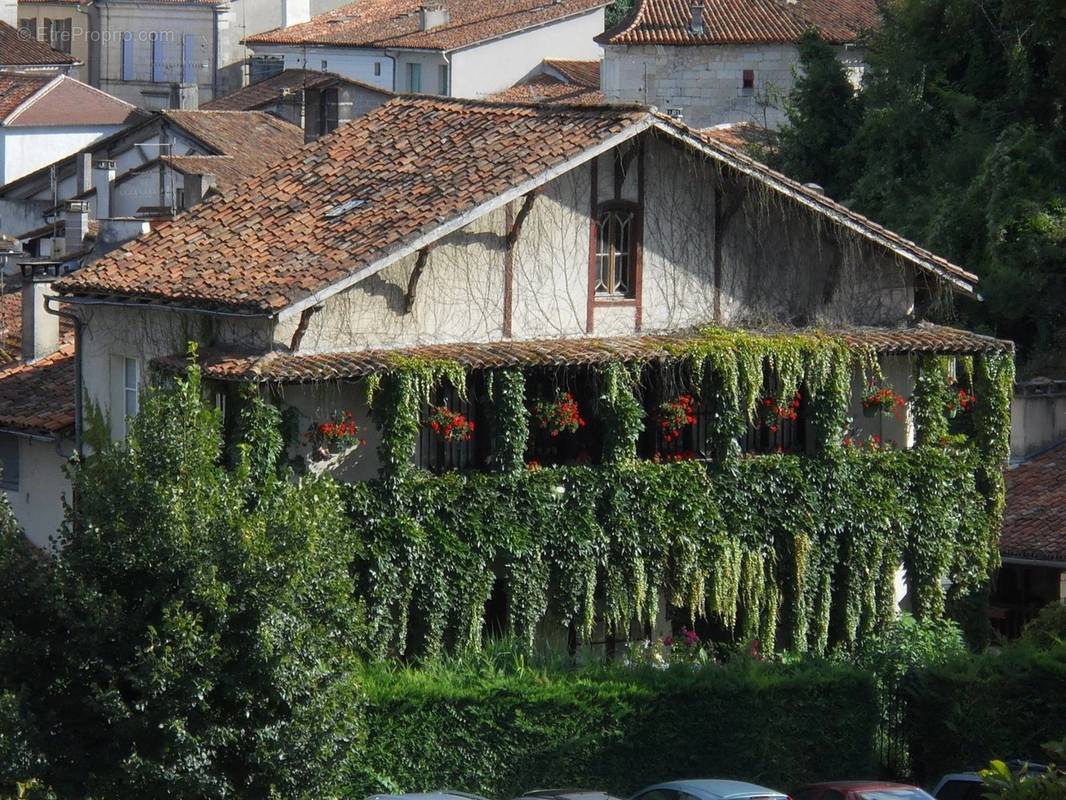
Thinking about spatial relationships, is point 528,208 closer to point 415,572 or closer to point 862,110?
point 415,572

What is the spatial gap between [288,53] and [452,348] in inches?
2298

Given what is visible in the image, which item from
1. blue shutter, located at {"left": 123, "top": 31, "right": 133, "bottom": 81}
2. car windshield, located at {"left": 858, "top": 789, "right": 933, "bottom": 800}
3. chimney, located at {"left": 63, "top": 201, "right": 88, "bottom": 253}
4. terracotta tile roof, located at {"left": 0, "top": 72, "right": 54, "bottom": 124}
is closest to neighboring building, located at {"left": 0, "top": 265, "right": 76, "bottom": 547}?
chimney, located at {"left": 63, "top": 201, "right": 88, "bottom": 253}

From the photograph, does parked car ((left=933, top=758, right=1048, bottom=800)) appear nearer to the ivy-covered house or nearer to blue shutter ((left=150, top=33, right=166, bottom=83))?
the ivy-covered house

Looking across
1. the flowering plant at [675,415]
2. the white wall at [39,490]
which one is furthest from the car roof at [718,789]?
the white wall at [39,490]

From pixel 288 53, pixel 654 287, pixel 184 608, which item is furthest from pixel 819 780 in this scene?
pixel 288 53

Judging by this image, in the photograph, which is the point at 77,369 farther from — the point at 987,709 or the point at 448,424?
the point at 987,709

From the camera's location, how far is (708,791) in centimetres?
1864

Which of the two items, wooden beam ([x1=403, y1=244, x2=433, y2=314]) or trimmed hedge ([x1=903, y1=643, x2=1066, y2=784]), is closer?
wooden beam ([x1=403, y1=244, x2=433, y2=314])

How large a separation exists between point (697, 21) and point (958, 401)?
Result: 3723 cm

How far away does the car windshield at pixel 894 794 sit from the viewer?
19419 mm

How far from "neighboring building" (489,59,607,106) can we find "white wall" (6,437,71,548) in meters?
37.4

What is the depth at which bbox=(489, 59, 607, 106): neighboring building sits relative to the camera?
6506cm

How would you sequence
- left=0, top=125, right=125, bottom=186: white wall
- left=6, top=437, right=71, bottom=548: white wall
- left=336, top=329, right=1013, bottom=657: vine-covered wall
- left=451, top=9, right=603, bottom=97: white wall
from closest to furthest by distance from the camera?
left=336, top=329, right=1013, bottom=657: vine-covered wall → left=6, top=437, right=71, bottom=548: white wall → left=0, top=125, right=125, bottom=186: white wall → left=451, top=9, right=603, bottom=97: white wall

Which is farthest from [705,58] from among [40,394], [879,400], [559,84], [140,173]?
[40,394]
